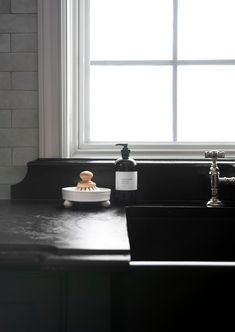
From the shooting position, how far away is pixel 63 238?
104cm

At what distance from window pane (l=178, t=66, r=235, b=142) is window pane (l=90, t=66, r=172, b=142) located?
0.24ft

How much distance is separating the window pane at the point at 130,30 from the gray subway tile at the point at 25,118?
45cm

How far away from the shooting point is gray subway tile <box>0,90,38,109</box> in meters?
1.89

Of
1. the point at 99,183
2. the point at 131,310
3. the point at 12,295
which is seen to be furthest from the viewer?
the point at 99,183

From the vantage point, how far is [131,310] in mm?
1070

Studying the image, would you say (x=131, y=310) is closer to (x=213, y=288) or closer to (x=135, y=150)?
(x=213, y=288)

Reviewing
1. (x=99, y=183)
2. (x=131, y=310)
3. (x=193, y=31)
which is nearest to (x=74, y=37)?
(x=193, y=31)

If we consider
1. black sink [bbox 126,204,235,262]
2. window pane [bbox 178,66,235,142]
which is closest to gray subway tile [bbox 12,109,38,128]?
black sink [bbox 126,204,235,262]

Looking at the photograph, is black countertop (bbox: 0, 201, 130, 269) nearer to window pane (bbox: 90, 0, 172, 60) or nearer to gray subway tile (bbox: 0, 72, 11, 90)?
gray subway tile (bbox: 0, 72, 11, 90)

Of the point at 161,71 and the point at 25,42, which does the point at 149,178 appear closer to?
the point at 161,71

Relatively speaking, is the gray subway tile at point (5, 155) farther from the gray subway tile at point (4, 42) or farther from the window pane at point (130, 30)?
the window pane at point (130, 30)

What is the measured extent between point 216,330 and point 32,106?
125cm

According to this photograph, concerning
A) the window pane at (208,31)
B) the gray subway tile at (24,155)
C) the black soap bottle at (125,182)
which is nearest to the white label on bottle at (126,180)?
the black soap bottle at (125,182)

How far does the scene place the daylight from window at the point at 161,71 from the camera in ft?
6.86
